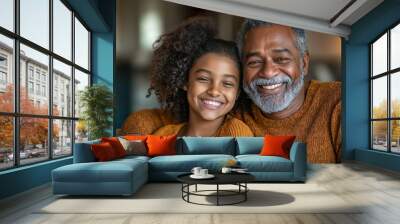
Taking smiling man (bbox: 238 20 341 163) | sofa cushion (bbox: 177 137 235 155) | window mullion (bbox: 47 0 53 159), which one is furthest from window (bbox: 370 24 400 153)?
window mullion (bbox: 47 0 53 159)

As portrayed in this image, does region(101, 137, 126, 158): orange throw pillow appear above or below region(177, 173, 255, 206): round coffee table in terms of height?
above

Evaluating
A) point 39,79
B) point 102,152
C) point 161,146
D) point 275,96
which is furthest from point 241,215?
point 275,96

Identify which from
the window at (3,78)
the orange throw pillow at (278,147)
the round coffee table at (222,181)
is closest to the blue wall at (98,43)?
the window at (3,78)

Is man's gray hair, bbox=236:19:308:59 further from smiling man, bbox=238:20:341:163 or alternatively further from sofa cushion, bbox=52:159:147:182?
sofa cushion, bbox=52:159:147:182

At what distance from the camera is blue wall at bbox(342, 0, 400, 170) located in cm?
865

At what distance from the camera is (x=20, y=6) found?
5316 millimetres

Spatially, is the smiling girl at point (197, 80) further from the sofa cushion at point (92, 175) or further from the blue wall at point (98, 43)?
the sofa cushion at point (92, 175)

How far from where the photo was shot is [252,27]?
28.0 feet

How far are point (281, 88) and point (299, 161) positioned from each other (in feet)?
9.10

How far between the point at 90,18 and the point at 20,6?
105 inches

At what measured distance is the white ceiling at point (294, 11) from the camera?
753 centimetres

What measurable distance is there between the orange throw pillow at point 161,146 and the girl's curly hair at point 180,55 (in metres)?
1.80

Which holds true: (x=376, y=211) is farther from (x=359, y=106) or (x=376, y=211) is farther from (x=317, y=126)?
(x=359, y=106)

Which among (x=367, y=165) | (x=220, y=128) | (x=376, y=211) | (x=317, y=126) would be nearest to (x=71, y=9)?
(x=220, y=128)
